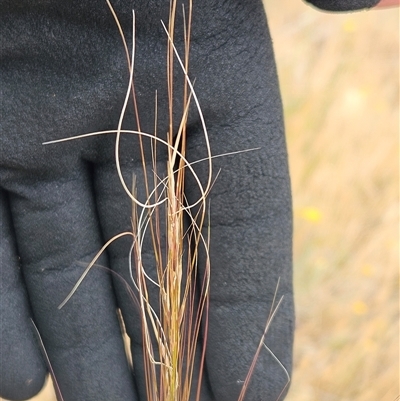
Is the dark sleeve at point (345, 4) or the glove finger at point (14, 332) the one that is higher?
the dark sleeve at point (345, 4)

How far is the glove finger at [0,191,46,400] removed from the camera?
624 millimetres

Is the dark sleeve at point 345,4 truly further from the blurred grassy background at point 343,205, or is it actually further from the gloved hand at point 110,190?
the blurred grassy background at point 343,205

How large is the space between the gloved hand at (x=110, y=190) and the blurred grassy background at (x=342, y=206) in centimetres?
42

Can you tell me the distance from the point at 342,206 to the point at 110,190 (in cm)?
73

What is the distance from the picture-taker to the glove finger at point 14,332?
2.05ft

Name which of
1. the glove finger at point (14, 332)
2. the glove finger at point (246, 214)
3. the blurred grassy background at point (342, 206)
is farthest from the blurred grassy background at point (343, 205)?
the glove finger at point (14, 332)

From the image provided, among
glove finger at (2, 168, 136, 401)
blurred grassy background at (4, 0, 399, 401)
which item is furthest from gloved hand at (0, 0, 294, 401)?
blurred grassy background at (4, 0, 399, 401)

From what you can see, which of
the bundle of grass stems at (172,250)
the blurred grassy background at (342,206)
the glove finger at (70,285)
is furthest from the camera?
the blurred grassy background at (342,206)

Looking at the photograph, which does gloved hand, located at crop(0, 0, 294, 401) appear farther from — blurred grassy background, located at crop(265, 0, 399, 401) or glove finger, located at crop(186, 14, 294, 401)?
blurred grassy background, located at crop(265, 0, 399, 401)

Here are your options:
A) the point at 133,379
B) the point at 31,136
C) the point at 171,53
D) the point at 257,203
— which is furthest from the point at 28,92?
the point at 133,379

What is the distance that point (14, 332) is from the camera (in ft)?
2.08

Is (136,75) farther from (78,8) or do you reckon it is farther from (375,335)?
(375,335)

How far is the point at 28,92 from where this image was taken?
22.2 inches

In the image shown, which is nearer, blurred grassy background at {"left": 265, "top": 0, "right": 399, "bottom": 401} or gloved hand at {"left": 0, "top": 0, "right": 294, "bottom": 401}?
gloved hand at {"left": 0, "top": 0, "right": 294, "bottom": 401}
